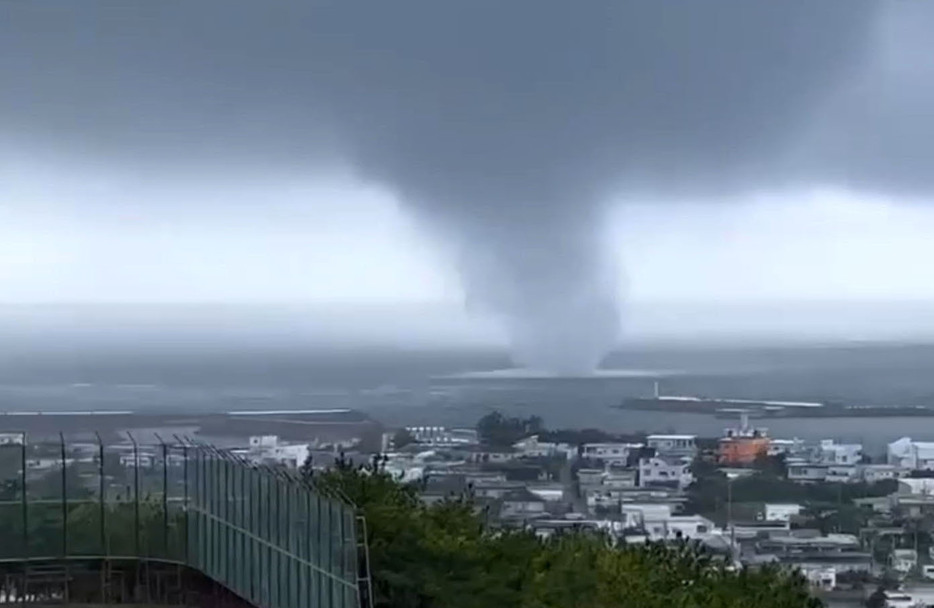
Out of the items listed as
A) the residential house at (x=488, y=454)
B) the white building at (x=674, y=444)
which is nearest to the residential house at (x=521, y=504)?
the residential house at (x=488, y=454)

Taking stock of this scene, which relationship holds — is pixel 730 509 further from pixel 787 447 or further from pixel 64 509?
pixel 64 509

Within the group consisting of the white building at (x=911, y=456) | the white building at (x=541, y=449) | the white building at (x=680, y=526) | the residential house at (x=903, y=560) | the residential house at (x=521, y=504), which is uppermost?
the white building at (x=541, y=449)

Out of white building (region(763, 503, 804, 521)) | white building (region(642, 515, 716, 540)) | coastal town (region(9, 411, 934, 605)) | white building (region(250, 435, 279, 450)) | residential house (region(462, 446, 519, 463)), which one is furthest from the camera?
residential house (region(462, 446, 519, 463))

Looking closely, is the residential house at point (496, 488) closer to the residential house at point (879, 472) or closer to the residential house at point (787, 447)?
the residential house at point (787, 447)

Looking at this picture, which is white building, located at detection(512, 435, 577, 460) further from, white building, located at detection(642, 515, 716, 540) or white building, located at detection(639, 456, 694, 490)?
white building, located at detection(642, 515, 716, 540)

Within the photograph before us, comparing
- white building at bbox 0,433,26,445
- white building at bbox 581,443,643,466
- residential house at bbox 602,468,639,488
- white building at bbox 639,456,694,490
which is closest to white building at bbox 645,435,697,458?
white building at bbox 581,443,643,466

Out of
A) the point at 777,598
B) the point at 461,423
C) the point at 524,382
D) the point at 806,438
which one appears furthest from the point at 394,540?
the point at 524,382

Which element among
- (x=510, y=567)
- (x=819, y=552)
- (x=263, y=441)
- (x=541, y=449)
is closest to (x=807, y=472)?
(x=819, y=552)
